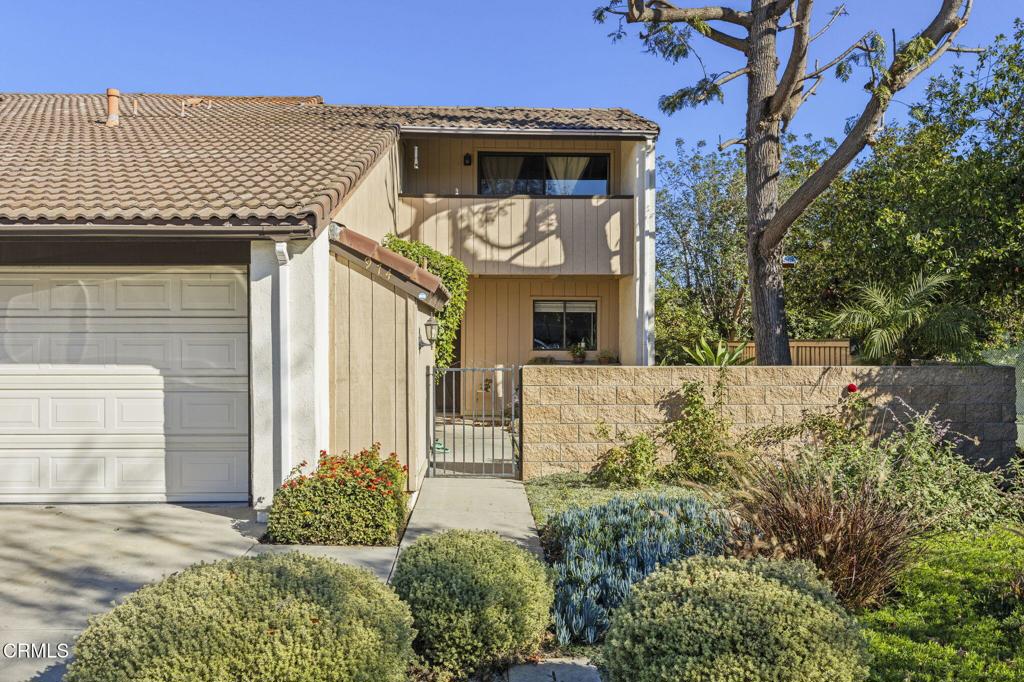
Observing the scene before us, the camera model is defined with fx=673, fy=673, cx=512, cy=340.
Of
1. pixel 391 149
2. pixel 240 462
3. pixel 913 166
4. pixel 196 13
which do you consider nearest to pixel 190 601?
pixel 240 462

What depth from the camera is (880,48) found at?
1028cm

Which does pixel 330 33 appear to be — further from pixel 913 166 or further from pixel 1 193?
pixel 913 166

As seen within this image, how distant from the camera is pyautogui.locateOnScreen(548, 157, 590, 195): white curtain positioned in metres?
14.5

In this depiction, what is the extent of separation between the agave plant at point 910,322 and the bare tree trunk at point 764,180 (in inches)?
52.3

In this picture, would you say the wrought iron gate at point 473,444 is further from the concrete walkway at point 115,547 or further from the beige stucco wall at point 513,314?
the beige stucco wall at point 513,314

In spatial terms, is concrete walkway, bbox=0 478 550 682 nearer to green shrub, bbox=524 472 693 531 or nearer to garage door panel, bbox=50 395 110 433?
green shrub, bbox=524 472 693 531

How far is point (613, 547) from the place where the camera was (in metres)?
5.19

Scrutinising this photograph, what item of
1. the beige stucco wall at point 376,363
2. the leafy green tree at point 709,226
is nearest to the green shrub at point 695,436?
the beige stucco wall at point 376,363

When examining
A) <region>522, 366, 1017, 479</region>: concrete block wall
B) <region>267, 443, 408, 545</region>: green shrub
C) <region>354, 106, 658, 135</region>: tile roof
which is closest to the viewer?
<region>267, 443, 408, 545</region>: green shrub

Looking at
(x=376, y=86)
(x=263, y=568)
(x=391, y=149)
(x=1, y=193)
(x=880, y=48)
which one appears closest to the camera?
(x=263, y=568)

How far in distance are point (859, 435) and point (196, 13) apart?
525 inches

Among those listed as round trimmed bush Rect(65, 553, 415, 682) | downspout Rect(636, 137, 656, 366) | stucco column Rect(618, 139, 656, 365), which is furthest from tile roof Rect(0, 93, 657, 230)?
round trimmed bush Rect(65, 553, 415, 682)

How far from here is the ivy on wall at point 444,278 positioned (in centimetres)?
1212

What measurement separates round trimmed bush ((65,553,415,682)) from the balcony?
1040 cm
